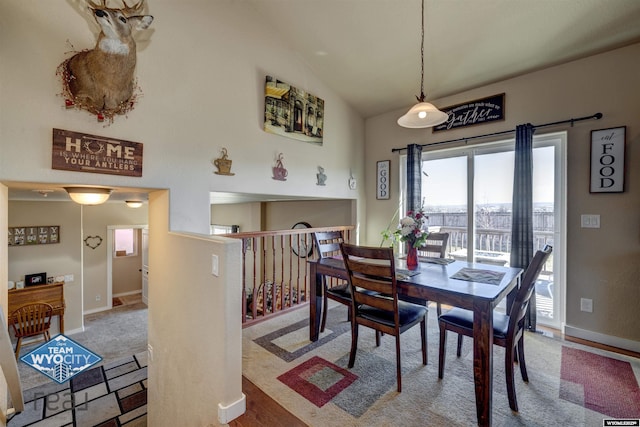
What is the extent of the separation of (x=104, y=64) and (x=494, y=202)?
413 centimetres

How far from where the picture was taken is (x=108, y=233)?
654 centimetres

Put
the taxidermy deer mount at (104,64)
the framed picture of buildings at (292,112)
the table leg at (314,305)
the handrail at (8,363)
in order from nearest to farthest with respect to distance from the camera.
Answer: the handrail at (8,363), the taxidermy deer mount at (104,64), the table leg at (314,305), the framed picture of buildings at (292,112)

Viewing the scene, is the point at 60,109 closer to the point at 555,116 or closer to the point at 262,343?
the point at 262,343

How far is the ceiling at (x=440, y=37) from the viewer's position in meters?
2.49

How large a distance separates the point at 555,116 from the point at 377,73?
2.04 metres

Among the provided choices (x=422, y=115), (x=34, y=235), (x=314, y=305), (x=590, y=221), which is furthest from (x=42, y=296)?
(x=590, y=221)

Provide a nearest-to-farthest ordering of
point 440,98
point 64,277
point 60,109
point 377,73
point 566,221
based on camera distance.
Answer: point 60,109 < point 566,221 < point 377,73 < point 440,98 < point 64,277

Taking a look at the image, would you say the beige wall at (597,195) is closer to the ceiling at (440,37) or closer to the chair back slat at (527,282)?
the ceiling at (440,37)

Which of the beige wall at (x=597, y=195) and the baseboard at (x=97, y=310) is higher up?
the beige wall at (x=597, y=195)

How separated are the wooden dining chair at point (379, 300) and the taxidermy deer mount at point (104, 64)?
6.83 feet

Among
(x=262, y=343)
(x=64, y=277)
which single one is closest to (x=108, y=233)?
(x=64, y=277)

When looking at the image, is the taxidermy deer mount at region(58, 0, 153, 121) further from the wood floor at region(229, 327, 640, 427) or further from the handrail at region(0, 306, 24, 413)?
the wood floor at region(229, 327, 640, 427)

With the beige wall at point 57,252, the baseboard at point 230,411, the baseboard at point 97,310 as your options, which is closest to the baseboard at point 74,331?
the beige wall at point 57,252

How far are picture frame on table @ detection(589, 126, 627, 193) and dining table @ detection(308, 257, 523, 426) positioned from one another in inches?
53.6
